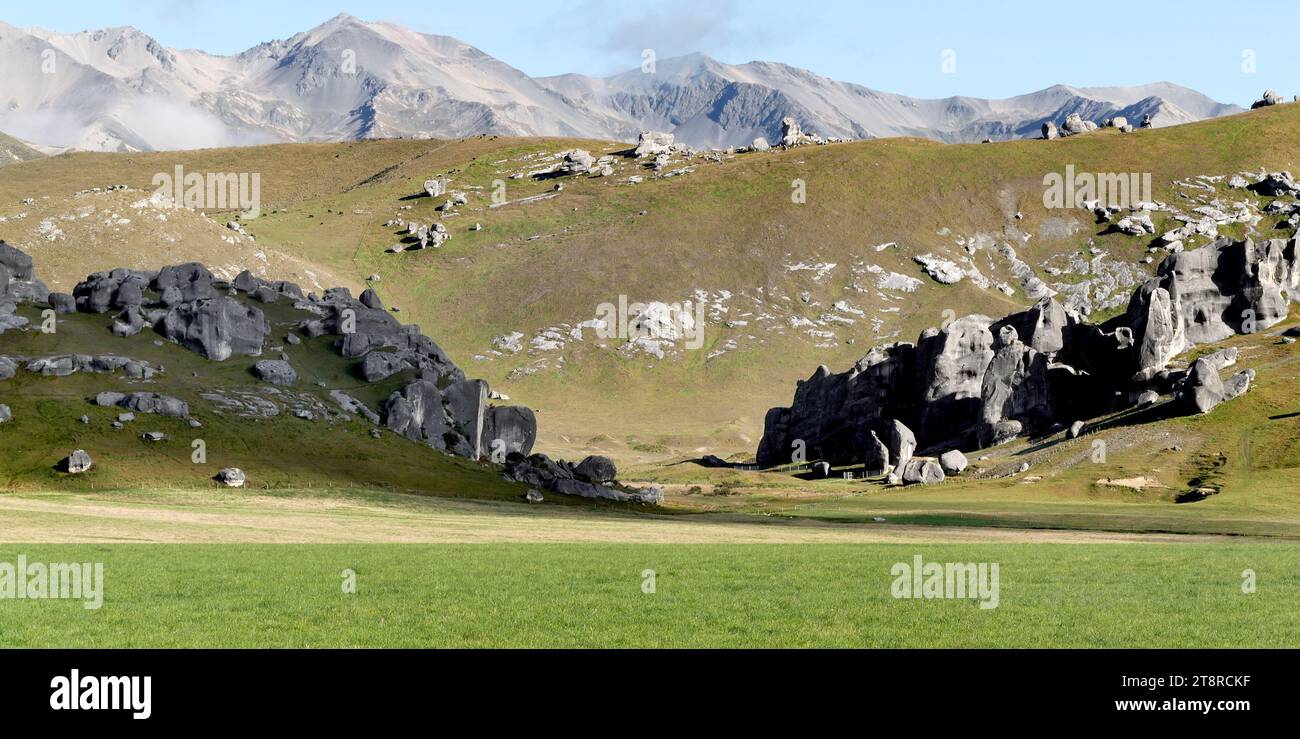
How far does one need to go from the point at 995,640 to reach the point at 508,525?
47778 millimetres

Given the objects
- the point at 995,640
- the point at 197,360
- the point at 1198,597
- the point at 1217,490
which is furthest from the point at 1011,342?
the point at 995,640

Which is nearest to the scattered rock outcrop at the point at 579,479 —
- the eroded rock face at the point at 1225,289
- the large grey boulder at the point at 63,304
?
the large grey boulder at the point at 63,304

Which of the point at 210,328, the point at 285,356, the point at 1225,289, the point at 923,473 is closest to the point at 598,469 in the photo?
the point at 923,473

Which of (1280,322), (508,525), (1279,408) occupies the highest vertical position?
(1280,322)

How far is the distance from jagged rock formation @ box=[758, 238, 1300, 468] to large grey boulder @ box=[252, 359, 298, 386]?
201 feet

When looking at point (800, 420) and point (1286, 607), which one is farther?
point (800, 420)

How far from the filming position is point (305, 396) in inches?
4208

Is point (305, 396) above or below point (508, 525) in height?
above

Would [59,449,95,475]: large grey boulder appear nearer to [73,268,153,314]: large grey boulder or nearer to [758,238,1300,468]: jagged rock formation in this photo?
[73,268,153,314]: large grey boulder

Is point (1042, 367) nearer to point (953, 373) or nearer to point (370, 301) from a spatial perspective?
point (953, 373)

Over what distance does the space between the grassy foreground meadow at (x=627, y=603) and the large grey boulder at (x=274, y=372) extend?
62.6 meters

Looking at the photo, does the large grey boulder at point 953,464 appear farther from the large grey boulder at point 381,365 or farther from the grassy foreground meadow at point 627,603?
the grassy foreground meadow at point 627,603
